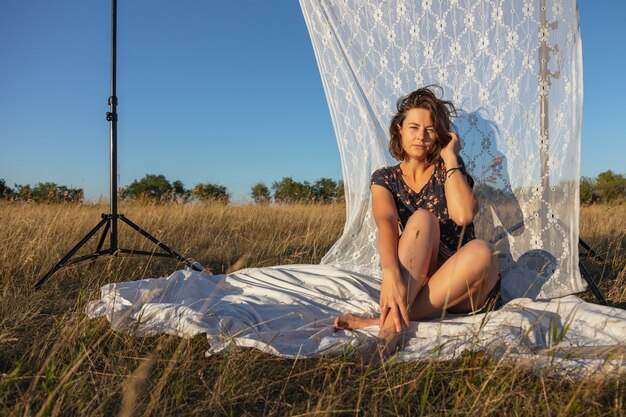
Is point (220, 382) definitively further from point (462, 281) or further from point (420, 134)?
point (420, 134)

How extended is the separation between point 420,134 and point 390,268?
854 millimetres

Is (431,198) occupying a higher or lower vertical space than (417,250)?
higher

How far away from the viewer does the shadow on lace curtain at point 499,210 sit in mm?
2804

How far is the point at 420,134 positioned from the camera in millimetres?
2584

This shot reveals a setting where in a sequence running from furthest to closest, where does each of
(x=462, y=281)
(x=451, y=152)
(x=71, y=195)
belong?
(x=71, y=195)
(x=451, y=152)
(x=462, y=281)

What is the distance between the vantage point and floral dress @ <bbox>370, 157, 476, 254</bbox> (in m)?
2.58

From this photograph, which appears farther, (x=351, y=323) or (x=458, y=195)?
(x=458, y=195)

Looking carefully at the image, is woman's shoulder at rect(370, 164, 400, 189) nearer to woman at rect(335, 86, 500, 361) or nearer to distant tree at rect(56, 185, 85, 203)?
woman at rect(335, 86, 500, 361)

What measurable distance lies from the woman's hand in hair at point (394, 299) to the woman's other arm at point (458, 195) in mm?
577

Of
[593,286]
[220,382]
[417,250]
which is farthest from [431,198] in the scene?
[220,382]

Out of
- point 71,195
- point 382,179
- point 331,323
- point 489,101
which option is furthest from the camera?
point 71,195

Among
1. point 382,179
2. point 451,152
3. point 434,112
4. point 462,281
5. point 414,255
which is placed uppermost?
point 434,112

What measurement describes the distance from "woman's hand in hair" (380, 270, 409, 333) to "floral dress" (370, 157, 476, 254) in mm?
567

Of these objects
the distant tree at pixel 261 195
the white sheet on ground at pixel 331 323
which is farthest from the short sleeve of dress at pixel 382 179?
the distant tree at pixel 261 195
